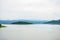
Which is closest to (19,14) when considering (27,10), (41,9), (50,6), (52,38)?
(27,10)

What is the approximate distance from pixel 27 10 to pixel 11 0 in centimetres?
23

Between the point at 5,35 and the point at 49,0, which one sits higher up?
the point at 49,0

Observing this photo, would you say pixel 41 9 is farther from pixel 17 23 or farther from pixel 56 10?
pixel 17 23

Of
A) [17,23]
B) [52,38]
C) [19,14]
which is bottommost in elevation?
[52,38]

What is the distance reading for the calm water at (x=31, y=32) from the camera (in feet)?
4.24

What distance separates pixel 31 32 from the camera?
1.30 metres

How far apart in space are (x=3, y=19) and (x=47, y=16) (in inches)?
21.1

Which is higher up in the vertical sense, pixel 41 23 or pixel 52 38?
pixel 41 23

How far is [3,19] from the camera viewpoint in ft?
4.26

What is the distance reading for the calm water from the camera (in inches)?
50.9

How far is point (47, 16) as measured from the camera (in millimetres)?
1310

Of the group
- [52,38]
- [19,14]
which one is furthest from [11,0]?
[52,38]

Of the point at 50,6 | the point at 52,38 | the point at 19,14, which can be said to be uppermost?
the point at 50,6

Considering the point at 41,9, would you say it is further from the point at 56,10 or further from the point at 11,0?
the point at 11,0
